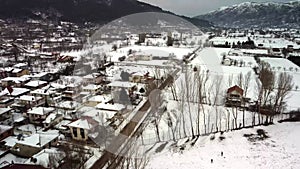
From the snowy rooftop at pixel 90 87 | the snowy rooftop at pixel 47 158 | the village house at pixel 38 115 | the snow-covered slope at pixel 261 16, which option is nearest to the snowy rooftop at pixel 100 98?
the snowy rooftop at pixel 90 87

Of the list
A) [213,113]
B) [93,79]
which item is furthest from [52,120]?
[213,113]

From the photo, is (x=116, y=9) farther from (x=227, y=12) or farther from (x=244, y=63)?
(x=227, y=12)

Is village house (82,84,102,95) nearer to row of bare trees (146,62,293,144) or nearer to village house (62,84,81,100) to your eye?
village house (62,84,81,100)

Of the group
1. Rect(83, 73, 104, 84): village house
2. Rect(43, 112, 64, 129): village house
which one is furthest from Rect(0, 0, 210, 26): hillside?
Rect(43, 112, 64, 129): village house

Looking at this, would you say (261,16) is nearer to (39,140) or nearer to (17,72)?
(17,72)

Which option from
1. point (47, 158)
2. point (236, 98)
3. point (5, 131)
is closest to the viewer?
point (47, 158)

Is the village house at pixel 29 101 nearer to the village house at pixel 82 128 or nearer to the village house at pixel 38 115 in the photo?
the village house at pixel 38 115

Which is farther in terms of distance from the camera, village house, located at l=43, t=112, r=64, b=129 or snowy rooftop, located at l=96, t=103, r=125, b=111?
snowy rooftop, located at l=96, t=103, r=125, b=111
